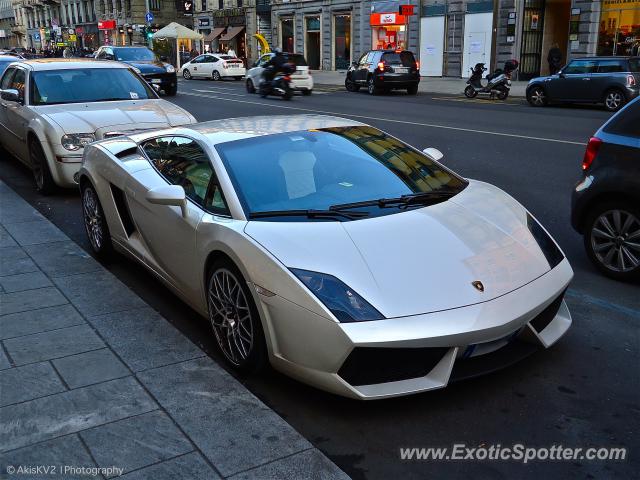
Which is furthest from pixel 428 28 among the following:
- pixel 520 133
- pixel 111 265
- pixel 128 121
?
pixel 111 265

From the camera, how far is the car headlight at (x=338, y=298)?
320 cm

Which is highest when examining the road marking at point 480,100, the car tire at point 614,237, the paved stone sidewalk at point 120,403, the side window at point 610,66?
the side window at point 610,66

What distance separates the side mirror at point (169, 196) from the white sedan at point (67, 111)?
383cm

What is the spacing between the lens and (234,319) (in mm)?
3840

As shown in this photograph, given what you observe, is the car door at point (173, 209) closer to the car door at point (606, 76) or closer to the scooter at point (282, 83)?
the car door at point (606, 76)

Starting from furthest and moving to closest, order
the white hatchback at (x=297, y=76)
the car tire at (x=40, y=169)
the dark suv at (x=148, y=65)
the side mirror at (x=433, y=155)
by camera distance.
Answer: the white hatchback at (x=297, y=76) → the dark suv at (x=148, y=65) → the car tire at (x=40, y=169) → the side mirror at (x=433, y=155)

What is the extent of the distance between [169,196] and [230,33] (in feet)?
170

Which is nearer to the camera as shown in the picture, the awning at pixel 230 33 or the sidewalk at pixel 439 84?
the sidewalk at pixel 439 84

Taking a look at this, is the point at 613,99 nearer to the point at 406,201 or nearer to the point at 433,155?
the point at 433,155

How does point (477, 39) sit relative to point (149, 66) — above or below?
above

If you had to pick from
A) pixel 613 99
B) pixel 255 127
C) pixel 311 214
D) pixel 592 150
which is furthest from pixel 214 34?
pixel 311 214

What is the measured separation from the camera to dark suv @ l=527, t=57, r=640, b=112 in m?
18.6

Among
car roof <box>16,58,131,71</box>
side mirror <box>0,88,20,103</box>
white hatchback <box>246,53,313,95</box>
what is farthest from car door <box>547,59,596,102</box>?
side mirror <box>0,88,20,103</box>

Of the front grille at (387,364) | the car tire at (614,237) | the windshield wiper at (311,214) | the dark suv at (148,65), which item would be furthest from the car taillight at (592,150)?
the dark suv at (148,65)
